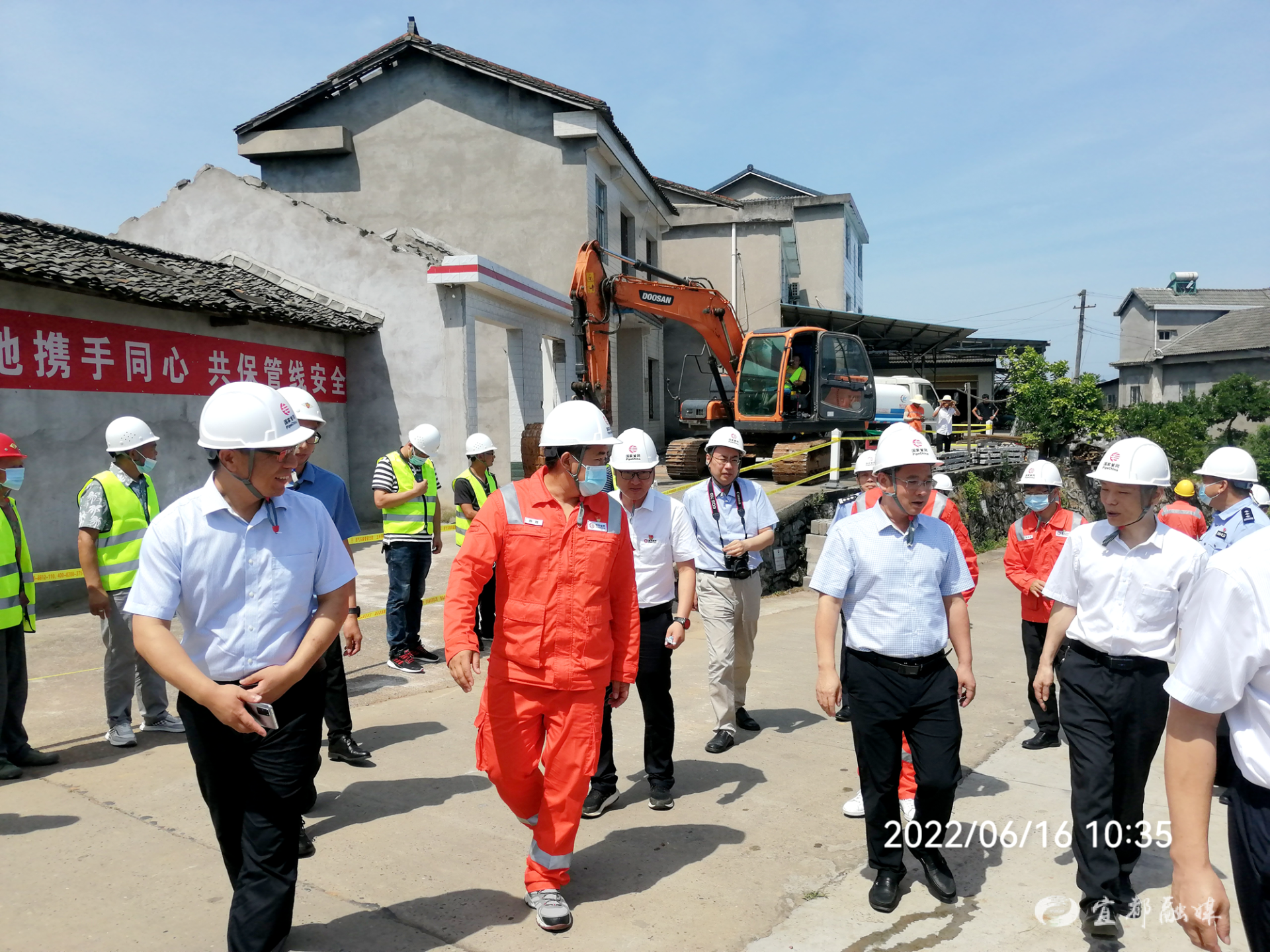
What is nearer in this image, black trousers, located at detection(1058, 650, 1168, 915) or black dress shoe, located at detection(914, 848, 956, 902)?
black trousers, located at detection(1058, 650, 1168, 915)

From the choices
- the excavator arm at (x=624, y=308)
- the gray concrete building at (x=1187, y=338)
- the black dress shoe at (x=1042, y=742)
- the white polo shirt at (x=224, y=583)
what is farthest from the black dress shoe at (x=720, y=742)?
the gray concrete building at (x=1187, y=338)

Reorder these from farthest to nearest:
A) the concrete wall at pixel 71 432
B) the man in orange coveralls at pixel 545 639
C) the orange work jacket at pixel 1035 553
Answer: the concrete wall at pixel 71 432
the orange work jacket at pixel 1035 553
the man in orange coveralls at pixel 545 639

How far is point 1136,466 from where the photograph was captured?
12.2 feet

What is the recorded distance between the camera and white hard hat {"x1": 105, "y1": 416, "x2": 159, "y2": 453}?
5.28 metres

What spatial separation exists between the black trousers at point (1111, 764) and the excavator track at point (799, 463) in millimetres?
10227

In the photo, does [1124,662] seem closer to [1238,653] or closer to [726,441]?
[1238,653]

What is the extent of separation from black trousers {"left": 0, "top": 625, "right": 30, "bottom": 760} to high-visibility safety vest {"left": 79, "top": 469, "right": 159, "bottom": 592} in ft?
1.73

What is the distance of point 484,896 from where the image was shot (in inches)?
142

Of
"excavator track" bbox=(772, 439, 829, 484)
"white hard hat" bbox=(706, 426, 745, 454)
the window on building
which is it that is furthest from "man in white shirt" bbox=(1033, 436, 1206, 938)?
the window on building

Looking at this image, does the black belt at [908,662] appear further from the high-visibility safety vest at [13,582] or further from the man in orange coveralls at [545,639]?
the high-visibility safety vest at [13,582]

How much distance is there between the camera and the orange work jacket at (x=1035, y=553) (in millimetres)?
5566

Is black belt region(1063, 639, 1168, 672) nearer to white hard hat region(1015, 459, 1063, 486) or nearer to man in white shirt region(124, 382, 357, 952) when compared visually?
white hard hat region(1015, 459, 1063, 486)

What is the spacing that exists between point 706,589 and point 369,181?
16.2m

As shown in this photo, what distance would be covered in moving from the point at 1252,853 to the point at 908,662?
1.73 metres
